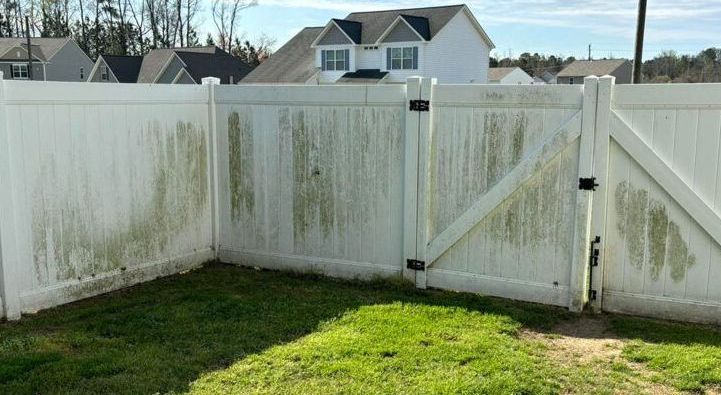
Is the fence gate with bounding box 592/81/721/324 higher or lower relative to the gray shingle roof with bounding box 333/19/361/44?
lower

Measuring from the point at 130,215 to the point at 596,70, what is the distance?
5311 cm

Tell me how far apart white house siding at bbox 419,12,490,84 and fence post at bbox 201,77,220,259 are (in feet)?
85.0

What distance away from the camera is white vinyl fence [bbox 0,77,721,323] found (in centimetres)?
468

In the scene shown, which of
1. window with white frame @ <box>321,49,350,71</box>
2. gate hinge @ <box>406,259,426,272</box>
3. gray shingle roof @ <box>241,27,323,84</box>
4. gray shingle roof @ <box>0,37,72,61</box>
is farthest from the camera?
gray shingle roof @ <box>0,37,72,61</box>

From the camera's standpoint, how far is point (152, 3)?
187 feet

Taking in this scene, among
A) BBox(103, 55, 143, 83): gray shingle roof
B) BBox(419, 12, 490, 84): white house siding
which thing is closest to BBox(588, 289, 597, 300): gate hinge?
BBox(419, 12, 490, 84): white house siding

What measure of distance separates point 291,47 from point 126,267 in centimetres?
3443

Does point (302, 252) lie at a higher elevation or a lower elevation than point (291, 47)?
lower

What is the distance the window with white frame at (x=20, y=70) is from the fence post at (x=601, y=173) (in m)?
50.1

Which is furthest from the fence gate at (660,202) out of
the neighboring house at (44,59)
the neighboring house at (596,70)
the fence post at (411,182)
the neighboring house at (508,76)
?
the neighboring house at (596,70)

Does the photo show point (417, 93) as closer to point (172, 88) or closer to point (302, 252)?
point (302, 252)

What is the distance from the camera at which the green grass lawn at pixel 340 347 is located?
3.57 m

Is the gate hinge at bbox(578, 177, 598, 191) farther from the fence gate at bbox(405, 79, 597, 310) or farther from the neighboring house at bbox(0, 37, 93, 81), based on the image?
the neighboring house at bbox(0, 37, 93, 81)

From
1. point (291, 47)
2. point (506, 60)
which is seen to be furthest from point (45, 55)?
point (506, 60)
